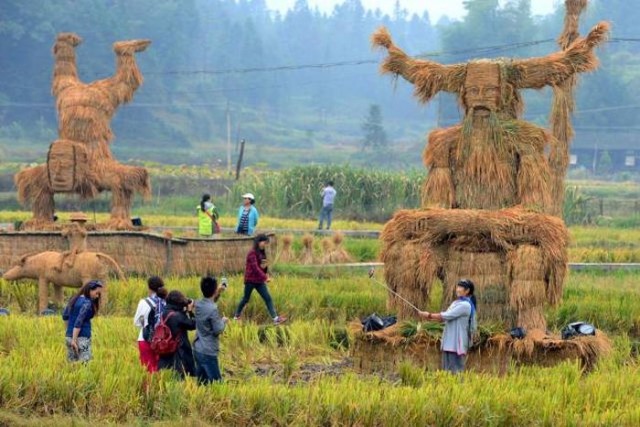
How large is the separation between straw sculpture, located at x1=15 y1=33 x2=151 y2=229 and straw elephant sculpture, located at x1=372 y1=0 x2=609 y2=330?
20.1 feet

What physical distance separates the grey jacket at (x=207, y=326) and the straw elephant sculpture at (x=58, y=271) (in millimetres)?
4168

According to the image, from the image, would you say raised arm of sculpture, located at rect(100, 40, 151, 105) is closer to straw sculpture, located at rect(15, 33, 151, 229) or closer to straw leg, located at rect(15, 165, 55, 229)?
straw sculpture, located at rect(15, 33, 151, 229)

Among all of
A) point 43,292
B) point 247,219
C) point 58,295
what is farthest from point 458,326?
point 247,219

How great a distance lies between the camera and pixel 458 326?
1031 centimetres

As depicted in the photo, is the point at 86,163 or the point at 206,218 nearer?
the point at 86,163

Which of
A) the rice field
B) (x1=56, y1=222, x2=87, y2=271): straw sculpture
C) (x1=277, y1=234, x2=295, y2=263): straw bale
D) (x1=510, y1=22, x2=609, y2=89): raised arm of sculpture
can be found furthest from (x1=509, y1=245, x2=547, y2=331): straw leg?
(x1=277, y1=234, x2=295, y2=263): straw bale

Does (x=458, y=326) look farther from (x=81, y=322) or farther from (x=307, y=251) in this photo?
(x=307, y=251)

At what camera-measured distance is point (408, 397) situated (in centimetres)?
830

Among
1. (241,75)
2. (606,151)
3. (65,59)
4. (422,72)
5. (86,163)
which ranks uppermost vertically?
(241,75)

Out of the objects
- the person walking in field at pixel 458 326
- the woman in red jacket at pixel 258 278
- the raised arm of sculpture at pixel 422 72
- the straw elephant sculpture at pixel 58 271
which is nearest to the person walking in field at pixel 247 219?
the straw elephant sculpture at pixel 58 271

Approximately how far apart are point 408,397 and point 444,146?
451cm

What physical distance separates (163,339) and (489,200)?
4.16 meters

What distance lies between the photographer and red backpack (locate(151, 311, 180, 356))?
9.30m

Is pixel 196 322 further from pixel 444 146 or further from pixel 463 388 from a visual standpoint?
pixel 444 146
